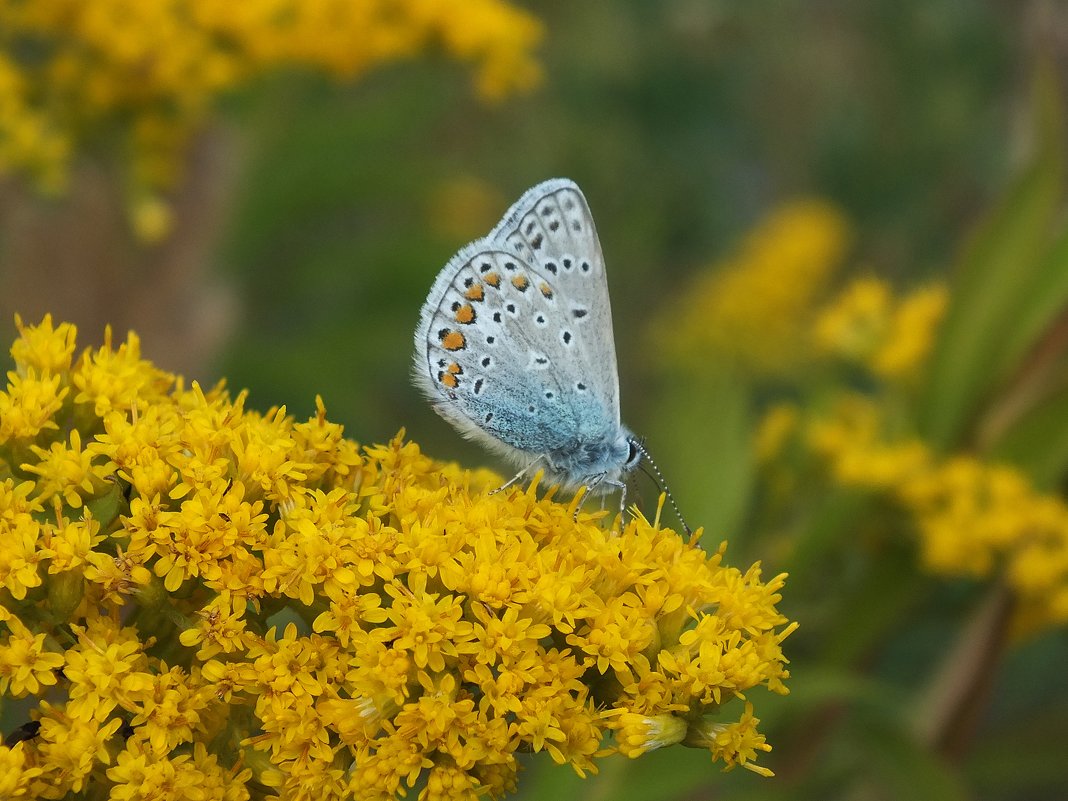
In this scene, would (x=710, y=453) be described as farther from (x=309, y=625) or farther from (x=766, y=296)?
(x=766, y=296)

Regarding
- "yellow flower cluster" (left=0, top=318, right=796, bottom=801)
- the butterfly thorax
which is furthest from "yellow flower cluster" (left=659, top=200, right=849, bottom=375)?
"yellow flower cluster" (left=0, top=318, right=796, bottom=801)

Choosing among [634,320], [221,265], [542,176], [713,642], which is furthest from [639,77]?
[713,642]

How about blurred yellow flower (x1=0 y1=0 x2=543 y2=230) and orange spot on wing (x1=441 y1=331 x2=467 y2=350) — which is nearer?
orange spot on wing (x1=441 y1=331 x2=467 y2=350)

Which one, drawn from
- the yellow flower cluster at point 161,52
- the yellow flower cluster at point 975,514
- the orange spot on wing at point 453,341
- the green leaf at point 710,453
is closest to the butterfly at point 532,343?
the orange spot on wing at point 453,341

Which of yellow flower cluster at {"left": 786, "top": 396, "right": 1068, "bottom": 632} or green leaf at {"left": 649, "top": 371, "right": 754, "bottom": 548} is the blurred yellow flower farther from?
yellow flower cluster at {"left": 786, "top": 396, "right": 1068, "bottom": 632}

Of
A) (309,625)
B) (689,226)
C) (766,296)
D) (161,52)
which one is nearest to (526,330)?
(309,625)
